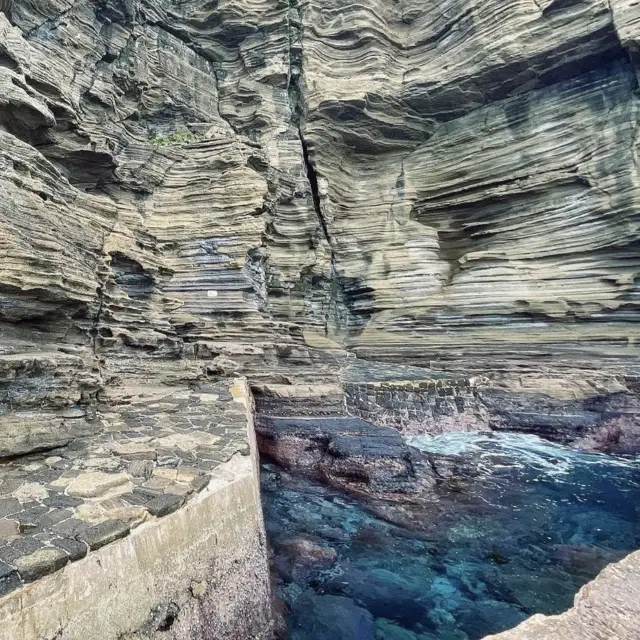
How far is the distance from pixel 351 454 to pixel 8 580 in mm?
7942

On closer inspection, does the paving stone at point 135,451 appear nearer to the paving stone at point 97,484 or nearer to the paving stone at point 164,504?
the paving stone at point 97,484

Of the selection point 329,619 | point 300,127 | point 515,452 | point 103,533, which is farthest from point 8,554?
point 300,127

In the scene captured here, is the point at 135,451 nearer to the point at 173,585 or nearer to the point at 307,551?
the point at 173,585

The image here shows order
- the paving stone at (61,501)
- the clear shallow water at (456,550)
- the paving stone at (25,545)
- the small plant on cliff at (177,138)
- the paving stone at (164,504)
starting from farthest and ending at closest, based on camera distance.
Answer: the small plant on cliff at (177,138)
the clear shallow water at (456,550)
the paving stone at (61,501)
the paving stone at (164,504)
the paving stone at (25,545)

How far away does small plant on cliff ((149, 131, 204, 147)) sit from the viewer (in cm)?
1894

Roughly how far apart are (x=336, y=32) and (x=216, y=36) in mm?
6277

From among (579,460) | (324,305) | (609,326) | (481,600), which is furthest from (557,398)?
(324,305)

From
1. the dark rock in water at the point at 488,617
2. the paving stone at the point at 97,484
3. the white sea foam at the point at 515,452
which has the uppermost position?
the paving stone at the point at 97,484

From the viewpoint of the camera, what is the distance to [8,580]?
2.95m

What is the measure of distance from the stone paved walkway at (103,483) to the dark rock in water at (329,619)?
2.31m

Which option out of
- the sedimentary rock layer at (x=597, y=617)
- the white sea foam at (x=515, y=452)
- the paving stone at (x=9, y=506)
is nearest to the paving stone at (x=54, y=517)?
the paving stone at (x=9, y=506)

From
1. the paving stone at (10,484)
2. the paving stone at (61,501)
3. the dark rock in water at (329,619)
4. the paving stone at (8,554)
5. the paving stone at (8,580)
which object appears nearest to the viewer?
the paving stone at (8,580)

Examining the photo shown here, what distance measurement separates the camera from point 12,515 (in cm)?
391

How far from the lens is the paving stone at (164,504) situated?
4.07m
